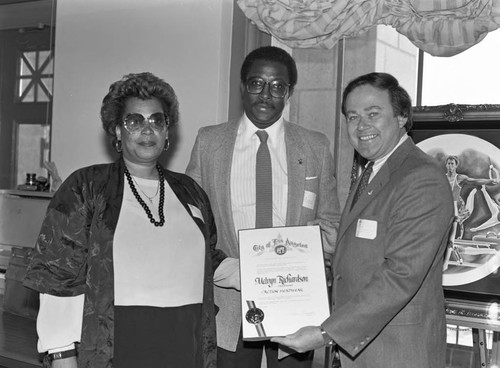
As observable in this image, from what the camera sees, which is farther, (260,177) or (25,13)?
(25,13)

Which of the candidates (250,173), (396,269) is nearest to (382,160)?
(396,269)

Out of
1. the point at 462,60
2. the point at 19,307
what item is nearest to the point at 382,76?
the point at 462,60

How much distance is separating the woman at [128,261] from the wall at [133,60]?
220 centimetres

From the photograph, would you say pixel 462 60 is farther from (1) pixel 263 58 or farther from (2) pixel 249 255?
(2) pixel 249 255

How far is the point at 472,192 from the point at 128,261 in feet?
6.24

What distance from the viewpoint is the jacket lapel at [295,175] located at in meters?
2.71

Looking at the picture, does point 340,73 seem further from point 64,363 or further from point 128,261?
point 64,363

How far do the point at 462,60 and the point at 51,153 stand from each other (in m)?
3.38

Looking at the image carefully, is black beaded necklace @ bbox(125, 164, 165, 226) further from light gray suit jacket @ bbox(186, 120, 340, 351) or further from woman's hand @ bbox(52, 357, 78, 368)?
woman's hand @ bbox(52, 357, 78, 368)

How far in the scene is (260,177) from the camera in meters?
2.71

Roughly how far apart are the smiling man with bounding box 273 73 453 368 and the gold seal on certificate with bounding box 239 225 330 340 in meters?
0.07

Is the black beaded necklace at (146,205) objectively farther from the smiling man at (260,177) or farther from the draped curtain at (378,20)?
the draped curtain at (378,20)

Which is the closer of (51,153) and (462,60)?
(462,60)

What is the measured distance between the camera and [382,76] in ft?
7.35
